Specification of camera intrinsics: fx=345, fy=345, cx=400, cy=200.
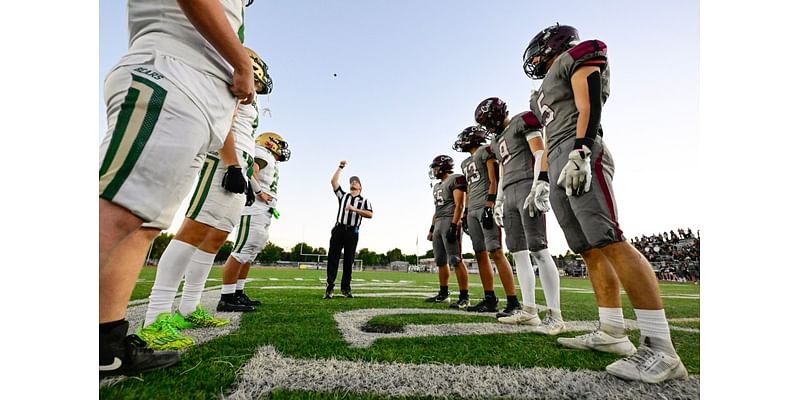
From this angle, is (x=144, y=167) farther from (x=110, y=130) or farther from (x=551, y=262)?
(x=551, y=262)

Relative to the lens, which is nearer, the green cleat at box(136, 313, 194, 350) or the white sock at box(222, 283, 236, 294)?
the green cleat at box(136, 313, 194, 350)

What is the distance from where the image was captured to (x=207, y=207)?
2711 millimetres

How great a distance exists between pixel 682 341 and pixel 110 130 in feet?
12.0

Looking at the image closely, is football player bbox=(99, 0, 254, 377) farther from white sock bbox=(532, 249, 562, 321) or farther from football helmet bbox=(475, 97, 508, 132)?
football helmet bbox=(475, 97, 508, 132)

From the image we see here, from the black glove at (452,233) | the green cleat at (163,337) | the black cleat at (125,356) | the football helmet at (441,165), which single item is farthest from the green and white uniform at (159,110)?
the football helmet at (441,165)

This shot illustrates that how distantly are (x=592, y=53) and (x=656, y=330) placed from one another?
166 centimetres

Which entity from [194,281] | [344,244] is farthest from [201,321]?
[344,244]

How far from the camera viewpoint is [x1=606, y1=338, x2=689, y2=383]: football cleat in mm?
1581

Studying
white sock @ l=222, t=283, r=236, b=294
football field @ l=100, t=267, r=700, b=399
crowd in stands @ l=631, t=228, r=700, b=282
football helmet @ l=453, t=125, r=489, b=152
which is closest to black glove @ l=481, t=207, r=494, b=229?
football helmet @ l=453, t=125, r=489, b=152

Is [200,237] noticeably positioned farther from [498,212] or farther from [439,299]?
[439,299]

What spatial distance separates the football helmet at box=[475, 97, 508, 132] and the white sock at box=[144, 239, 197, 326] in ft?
11.1

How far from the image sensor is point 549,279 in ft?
10.5

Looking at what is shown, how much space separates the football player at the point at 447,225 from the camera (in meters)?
5.19

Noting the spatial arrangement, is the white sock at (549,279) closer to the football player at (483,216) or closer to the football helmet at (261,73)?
the football player at (483,216)
